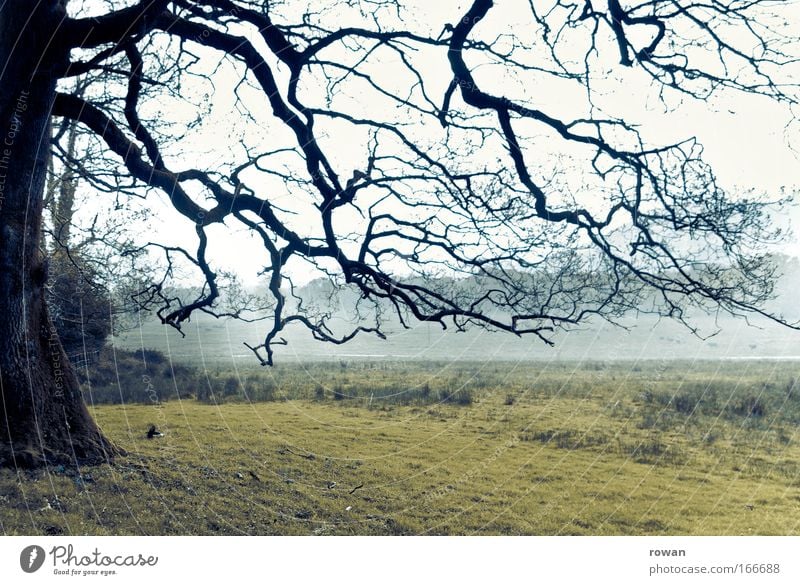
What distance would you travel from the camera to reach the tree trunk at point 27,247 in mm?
6555

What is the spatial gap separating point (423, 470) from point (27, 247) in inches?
195

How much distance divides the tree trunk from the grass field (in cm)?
53
